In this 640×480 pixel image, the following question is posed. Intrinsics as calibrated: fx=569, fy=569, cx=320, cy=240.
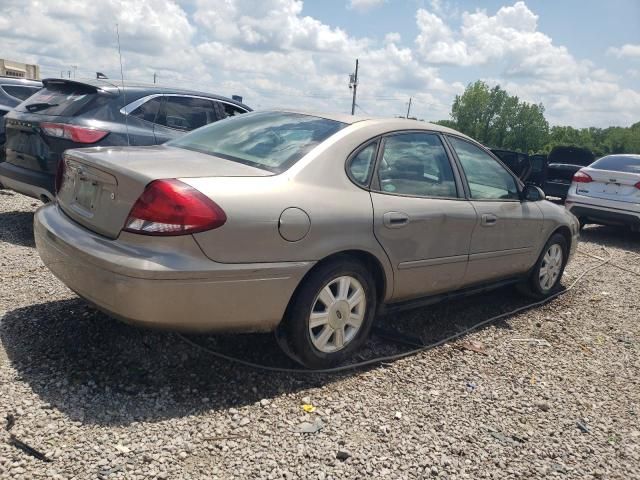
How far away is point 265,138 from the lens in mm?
3627

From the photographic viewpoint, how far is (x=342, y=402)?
317cm

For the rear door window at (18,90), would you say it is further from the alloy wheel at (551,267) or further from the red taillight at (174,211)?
the alloy wheel at (551,267)

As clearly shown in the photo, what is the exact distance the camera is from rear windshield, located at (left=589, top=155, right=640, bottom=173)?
31.8 feet

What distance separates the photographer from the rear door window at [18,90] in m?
8.73

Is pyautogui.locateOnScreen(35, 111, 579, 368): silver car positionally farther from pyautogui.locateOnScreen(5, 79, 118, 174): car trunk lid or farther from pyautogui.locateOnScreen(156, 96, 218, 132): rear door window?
pyautogui.locateOnScreen(156, 96, 218, 132): rear door window

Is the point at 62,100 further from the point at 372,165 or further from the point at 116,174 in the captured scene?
the point at 372,165

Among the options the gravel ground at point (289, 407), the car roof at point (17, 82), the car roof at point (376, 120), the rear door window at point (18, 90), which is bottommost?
the gravel ground at point (289, 407)

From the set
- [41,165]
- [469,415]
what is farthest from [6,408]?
[41,165]

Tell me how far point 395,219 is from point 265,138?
0.98 meters

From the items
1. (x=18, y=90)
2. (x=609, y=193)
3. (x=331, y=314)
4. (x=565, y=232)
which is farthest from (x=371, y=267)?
(x=18, y=90)

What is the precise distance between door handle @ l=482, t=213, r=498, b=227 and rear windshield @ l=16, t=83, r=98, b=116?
155 inches

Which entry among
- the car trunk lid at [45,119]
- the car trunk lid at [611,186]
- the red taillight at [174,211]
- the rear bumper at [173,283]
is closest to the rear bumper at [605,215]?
the car trunk lid at [611,186]

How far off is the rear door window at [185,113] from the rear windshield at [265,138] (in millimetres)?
2358

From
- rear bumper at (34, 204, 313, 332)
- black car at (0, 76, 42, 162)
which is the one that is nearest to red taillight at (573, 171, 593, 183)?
rear bumper at (34, 204, 313, 332)
